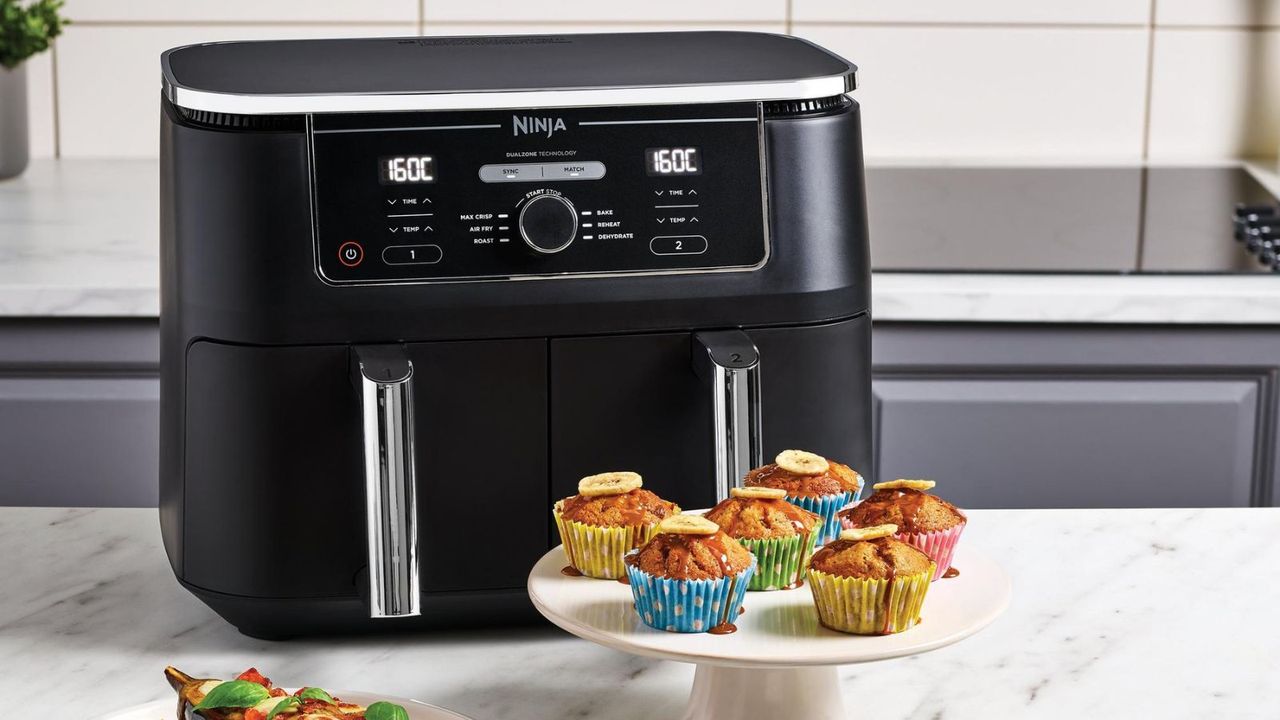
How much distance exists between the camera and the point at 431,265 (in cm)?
78

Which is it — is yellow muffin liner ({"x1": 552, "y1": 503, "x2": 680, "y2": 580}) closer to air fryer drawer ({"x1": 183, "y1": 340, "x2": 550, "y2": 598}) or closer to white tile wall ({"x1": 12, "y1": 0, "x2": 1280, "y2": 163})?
air fryer drawer ({"x1": 183, "y1": 340, "x2": 550, "y2": 598})

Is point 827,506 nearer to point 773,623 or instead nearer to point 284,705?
point 773,623

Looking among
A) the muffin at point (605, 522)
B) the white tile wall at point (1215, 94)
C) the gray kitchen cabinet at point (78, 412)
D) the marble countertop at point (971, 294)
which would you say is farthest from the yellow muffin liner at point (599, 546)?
the white tile wall at point (1215, 94)

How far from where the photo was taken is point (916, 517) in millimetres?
744

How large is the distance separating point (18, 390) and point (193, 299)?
0.90 metres

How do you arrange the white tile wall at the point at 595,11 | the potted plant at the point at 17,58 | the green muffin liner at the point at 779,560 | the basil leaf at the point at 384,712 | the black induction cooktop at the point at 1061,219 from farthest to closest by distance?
1. the white tile wall at the point at 595,11
2. the potted plant at the point at 17,58
3. the black induction cooktop at the point at 1061,219
4. the green muffin liner at the point at 779,560
5. the basil leaf at the point at 384,712

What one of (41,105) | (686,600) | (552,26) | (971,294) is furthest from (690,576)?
(41,105)

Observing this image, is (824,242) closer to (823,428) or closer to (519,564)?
(823,428)

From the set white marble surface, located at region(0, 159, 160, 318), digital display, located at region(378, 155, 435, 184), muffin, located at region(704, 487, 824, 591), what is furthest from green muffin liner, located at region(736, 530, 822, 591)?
white marble surface, located at region(0, 159, 160, 318)

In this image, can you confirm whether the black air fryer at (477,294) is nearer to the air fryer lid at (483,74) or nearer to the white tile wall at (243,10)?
the air fryer lid at (483,74)

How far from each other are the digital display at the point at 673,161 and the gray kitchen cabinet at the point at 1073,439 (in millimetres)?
802

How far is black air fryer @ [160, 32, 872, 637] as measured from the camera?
30.2 inches

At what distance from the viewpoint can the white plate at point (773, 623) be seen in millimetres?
630

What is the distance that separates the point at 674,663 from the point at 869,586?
197mm
